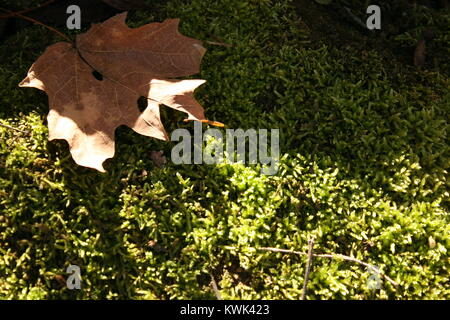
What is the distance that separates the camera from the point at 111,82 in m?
2.10

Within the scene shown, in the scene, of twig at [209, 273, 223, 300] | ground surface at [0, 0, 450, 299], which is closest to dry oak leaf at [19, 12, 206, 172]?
ground surface at [0, 0, 450, 299]

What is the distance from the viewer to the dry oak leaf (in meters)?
2.00

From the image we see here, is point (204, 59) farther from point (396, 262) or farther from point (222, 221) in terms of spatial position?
point (396, 262)

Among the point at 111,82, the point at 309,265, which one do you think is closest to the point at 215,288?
the point at 309,265

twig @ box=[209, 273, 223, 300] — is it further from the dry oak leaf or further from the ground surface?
the dry oak leaf

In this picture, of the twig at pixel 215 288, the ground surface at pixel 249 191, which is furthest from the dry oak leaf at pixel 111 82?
the twig at pixel 215 288

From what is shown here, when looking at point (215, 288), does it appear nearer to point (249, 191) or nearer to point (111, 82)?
point (249, 191)

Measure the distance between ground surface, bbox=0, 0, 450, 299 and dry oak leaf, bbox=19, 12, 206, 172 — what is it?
0.53ft

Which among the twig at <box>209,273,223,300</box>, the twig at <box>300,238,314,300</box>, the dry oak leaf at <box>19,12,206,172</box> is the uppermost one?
the dry oak leaf at <box>19,12,206,172</box>

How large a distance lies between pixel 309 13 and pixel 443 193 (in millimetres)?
1336

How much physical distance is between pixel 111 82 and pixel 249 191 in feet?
2.92

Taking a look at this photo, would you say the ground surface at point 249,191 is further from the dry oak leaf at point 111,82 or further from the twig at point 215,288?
the dry oak leaf at point 111,82

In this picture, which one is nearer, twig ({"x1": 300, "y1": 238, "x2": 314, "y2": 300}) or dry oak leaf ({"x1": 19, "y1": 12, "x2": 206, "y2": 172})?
twig ({"x1": 300, "y1": 238, "x2": 314, "y2": 300})

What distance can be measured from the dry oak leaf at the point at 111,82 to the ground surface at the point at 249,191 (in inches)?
6.3
